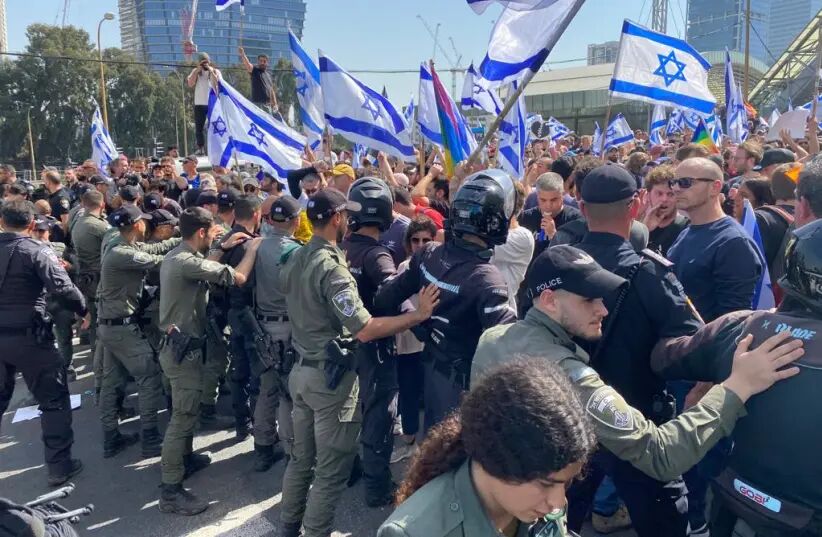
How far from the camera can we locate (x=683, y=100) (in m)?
6.46

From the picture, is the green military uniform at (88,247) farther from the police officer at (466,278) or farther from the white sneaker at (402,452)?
the police officer at (466,278)

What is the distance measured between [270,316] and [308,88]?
167 inches

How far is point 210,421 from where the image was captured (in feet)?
19.7

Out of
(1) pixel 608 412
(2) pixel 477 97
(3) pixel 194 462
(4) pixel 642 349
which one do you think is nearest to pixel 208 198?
(3) pixel 194 462

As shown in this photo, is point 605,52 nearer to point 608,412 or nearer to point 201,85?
point 201,85

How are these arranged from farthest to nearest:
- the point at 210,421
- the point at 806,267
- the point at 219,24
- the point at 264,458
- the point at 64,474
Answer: the point at 219,24 < the point at 210,421 < the point at 264,458 < the point at 64,474 < the point at 806,267

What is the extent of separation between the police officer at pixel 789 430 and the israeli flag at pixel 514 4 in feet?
10.7

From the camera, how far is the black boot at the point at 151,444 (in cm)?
536

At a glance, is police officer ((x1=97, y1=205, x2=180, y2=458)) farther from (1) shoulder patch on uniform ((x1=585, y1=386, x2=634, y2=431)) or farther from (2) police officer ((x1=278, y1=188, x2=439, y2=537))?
Answer: (1) shoulder patch on uniform ((x1=585, y1=386, x2=634, y2=431))

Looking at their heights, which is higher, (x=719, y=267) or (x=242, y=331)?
(x=719, y=267)

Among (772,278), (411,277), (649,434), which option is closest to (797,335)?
(649,434)

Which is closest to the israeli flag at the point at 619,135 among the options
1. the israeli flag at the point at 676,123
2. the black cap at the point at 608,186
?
the israeli flag at the point at 676,123

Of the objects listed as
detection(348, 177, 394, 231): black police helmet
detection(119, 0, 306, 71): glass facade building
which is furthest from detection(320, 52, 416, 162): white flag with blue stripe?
detection(119, 0, 306, 71): glass facade building

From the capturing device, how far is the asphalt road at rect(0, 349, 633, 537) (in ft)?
14.1
